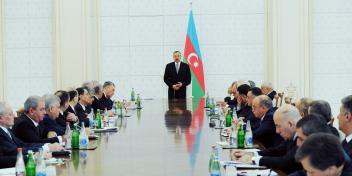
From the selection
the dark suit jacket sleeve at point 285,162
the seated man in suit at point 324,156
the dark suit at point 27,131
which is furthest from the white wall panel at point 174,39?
the seated man in suit at point 324,156

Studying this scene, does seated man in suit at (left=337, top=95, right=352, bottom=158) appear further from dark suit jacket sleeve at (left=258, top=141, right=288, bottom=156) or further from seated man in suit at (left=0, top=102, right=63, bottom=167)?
seated man in suit at (left=0, top=102, right=63, bottom=167)

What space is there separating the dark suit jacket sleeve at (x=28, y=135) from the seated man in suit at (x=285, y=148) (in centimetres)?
229

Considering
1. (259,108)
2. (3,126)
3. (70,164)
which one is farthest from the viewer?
(259,108)

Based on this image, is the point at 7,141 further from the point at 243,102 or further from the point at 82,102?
the point at 243,102

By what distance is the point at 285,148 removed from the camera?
5.93 meters

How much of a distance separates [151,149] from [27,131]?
1.52 metres

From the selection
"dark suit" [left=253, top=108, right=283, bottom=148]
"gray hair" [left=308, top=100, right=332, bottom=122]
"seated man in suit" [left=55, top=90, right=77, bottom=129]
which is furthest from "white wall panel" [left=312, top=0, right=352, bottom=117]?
"gray hair" [left=308, top=100, right=332, bottom=122]

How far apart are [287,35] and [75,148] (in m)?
9.26

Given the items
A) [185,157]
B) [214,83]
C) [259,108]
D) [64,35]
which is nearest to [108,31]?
[64,35]

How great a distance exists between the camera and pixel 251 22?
50.5ft

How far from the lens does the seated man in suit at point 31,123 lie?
23.6ft

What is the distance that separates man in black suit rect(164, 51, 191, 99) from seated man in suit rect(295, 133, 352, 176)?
10555 mm

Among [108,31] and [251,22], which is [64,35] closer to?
[108,31]

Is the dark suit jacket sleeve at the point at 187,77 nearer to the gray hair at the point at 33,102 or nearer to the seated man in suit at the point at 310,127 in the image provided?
the gray hair at the point at 33,102
